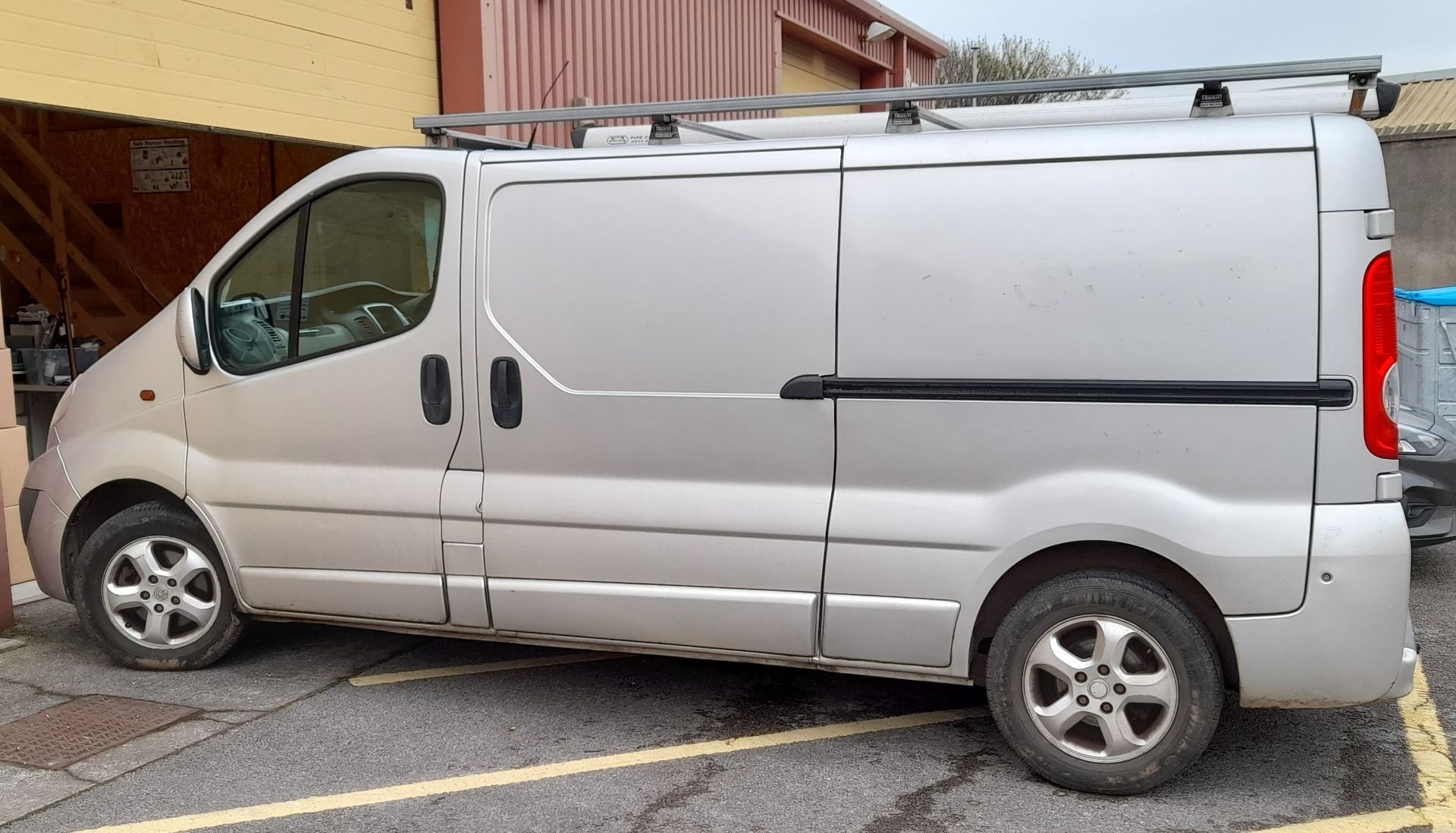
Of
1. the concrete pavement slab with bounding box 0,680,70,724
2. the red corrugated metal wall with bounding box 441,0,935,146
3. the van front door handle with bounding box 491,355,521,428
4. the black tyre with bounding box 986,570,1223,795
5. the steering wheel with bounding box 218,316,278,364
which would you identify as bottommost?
the concrete pavement slab with bounding box 0,680,70,724

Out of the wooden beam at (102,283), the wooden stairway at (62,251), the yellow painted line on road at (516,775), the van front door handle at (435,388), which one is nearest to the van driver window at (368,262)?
the van front door handle at (435,388)

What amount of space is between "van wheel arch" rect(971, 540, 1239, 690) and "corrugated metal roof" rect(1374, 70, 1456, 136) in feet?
57.7

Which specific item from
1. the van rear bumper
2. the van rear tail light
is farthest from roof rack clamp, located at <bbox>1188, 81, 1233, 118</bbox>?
the van rear bumper

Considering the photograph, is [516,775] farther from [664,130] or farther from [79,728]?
[664,130]

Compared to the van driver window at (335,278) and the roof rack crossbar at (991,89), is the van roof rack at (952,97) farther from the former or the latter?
the van driver window at (335,278)

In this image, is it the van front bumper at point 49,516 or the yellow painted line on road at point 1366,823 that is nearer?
the yellow painted line on road at point 1366,823

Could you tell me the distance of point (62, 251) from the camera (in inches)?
429

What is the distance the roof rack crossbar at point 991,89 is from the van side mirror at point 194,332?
4.24ft

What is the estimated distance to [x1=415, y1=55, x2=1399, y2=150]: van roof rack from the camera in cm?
357

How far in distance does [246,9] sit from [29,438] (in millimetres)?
3350

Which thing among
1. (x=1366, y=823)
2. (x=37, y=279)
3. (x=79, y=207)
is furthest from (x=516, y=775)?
(x=37, y=279)

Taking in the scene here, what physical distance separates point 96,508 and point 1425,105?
21.9 metres

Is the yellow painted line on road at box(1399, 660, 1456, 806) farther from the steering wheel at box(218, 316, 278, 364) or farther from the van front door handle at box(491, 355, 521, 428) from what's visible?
the steering wheel at box(218, 316, 278, 364)

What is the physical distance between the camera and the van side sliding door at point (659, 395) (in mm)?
3910
